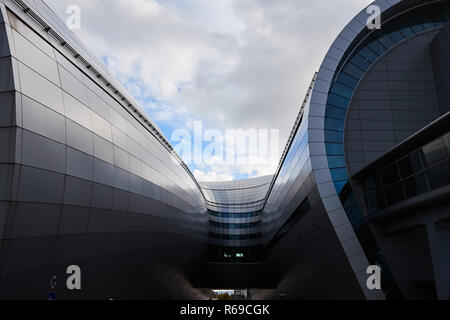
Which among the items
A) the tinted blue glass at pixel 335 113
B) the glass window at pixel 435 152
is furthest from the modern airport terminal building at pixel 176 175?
the tinted blue glass at pixel 335 113

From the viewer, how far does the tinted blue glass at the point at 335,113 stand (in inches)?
797

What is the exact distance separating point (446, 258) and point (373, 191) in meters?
5.15

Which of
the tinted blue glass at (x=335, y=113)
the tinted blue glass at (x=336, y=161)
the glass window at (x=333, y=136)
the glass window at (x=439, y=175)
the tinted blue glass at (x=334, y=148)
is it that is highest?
the tinted blue glass at (x=335, y=113)

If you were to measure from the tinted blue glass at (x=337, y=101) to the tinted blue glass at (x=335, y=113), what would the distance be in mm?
280

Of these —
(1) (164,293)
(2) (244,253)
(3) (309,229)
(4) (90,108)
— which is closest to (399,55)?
(3) (309,229)

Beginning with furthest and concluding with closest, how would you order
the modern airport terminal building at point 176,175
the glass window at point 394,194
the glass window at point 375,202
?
1. the glass window at point 375,202
2. the glass window at point 394,194
3. the modern airport terminal building at point 176,175

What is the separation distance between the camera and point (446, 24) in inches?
796

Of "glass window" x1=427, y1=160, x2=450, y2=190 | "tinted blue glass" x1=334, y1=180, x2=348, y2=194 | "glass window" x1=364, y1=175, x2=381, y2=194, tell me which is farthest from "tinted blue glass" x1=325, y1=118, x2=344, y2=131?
"glass window" x1=427, y1=160, x2=450, y2=190

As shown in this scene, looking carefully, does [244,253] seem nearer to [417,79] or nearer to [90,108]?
[417,79]

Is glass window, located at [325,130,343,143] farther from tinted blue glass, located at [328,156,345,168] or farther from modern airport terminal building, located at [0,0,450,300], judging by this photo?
tinted blue glass, located at [328,156,345,168]

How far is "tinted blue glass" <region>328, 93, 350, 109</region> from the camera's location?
67.6 ft

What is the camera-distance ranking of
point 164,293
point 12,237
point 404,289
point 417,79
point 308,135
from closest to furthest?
point 12,237
point 404,289
point 308,135
point 417,79
point 164,293

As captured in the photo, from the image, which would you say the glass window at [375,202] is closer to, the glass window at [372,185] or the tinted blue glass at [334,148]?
the glass window at [372,185]

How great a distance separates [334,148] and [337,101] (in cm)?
341
